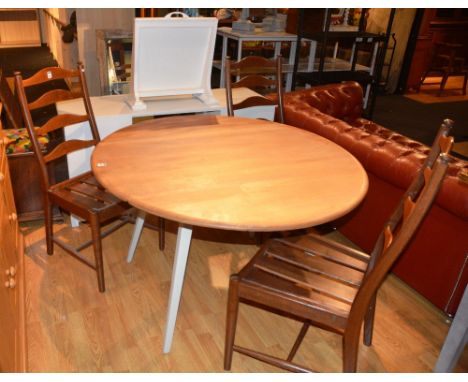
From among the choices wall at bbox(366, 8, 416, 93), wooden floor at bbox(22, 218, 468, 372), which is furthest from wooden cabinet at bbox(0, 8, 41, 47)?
wooden floor at bbox(22, 218, 468, 372)

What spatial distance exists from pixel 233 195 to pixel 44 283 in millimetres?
1238

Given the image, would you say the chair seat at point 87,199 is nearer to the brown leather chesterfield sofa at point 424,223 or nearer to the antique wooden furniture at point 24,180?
the antique wooden furniture at point 24,180

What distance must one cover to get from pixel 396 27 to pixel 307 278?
5.72 meters

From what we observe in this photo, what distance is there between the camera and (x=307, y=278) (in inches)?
61.4

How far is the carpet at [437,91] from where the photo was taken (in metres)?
6.25

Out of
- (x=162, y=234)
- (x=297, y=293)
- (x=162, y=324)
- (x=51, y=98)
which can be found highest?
(x=51, y=98)

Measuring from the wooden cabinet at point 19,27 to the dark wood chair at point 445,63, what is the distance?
689cm

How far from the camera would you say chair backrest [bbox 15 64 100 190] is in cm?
195

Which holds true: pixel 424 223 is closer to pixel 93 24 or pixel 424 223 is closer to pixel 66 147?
pixel 66 147

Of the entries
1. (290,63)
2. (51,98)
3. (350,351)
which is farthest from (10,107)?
(290,63)

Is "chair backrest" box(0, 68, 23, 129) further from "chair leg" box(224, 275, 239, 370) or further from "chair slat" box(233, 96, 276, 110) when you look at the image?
"chair leg" box(224, 275, 239, 370)

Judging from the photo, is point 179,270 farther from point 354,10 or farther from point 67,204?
point 354,10

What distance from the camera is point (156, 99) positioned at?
2.63m
